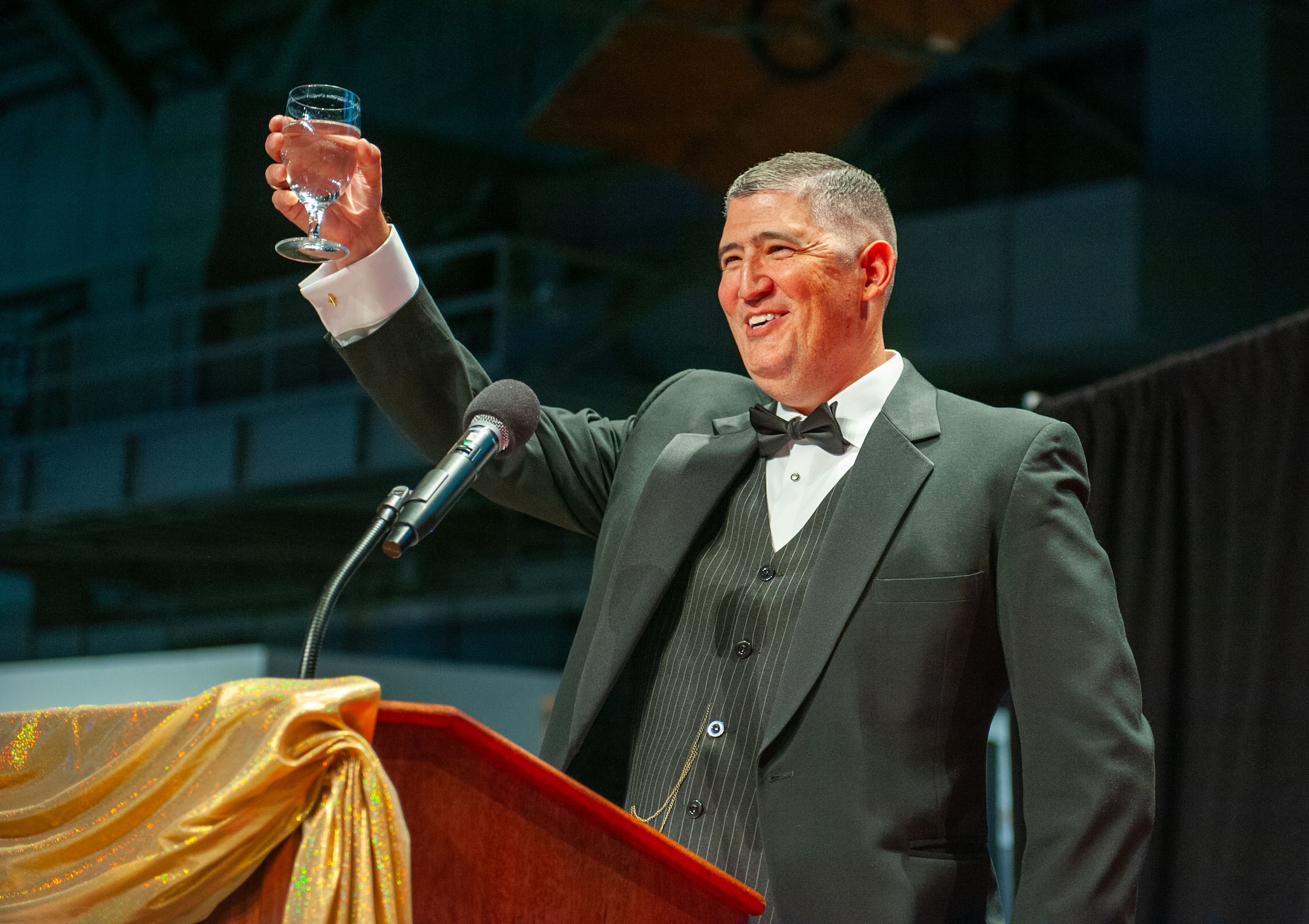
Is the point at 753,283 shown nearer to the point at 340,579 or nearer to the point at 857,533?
the point at 857,533

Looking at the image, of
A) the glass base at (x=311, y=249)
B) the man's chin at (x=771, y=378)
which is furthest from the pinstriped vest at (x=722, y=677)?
the glass base at (x=311, y=249)

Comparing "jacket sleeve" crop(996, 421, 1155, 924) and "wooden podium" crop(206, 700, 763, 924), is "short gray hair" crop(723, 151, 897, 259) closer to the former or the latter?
"jacket sleeve" crop(996, 421, 1155, 924)

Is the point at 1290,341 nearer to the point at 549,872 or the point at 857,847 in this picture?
the point at 857,847

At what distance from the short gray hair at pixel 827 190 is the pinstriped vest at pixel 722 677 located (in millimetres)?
317

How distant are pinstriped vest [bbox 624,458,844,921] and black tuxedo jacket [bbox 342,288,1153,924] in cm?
5

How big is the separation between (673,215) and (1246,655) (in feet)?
20.6

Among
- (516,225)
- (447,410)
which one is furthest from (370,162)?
(516,225)

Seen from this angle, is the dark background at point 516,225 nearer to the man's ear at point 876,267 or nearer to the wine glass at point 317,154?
the man's ear at point 876,267

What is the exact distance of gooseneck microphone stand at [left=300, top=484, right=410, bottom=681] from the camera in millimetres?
1064

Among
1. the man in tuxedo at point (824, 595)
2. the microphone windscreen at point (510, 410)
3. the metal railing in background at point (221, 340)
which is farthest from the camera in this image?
the metal railing in background at point (221, 340)

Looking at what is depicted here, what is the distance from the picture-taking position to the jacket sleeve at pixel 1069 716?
1.40 metres

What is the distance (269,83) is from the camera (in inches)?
344

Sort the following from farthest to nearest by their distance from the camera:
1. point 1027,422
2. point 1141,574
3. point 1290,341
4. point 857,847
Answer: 1. point 1141,574
2. point 1290,341
3. point 1027,422
4. point 857,847

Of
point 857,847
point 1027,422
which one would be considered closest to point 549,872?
point 857,847
